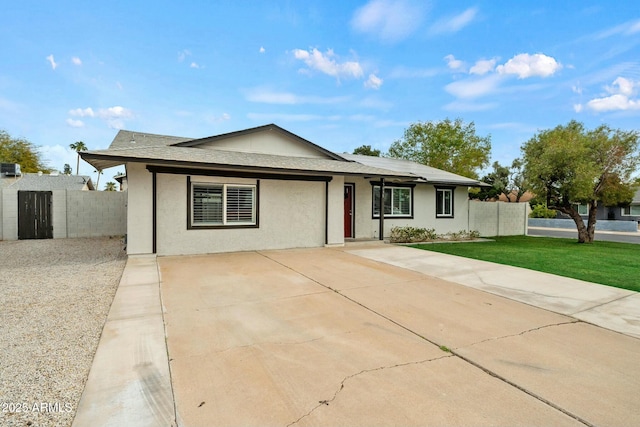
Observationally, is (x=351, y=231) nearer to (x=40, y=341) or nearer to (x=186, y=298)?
(x=186, y=298)

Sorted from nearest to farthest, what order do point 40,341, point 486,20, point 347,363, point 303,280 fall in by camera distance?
→ point 347,363, point 40,341, point 303,280, point 486,20

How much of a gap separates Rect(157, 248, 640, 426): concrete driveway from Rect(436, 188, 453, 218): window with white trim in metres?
10.2

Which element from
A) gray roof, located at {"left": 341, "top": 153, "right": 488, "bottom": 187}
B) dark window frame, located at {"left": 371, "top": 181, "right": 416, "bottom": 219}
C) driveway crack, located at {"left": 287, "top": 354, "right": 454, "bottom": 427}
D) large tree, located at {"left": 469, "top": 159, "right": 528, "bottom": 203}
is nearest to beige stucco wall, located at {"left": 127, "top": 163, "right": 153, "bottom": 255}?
driveway crack, located at {"left": 287, "top": 354, "right": 454, "bottom": 427}

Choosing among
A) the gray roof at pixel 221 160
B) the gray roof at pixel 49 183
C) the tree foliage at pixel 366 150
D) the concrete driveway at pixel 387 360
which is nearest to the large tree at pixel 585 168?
the gray roof at pixel 221 160

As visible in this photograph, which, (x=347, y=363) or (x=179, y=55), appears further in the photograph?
(x=179, y=55)

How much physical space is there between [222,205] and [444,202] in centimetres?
1072

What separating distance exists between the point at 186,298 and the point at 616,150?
17.5 meters

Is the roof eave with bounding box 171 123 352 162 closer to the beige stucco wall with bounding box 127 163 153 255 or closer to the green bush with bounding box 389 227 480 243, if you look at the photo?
the beige stucco wall with bounding box 127 163 153 255

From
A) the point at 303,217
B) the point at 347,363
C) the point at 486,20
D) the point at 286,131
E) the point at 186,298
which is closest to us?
the point at 347,363

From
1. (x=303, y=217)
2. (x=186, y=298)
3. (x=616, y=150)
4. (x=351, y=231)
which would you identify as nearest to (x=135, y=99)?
(x=303, y=217)

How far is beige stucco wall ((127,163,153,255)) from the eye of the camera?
27.5 ft

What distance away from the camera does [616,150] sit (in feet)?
43.7

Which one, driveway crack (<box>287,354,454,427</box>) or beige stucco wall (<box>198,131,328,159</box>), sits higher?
beige stucco wall (<box>198,131,328,159</box>)

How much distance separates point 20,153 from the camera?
1179 inches
